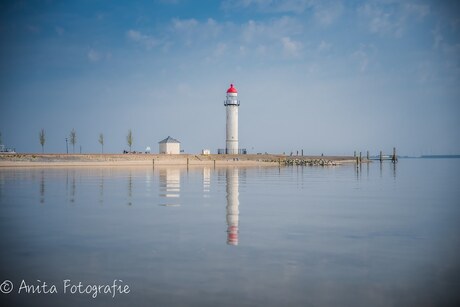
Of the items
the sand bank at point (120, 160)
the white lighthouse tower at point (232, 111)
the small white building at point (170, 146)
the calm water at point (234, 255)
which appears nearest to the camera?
the calm water at point (234, 255)

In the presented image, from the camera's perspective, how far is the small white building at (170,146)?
8906 cm

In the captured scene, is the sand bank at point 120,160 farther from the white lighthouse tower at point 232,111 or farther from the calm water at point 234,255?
the calm water at point 234,255

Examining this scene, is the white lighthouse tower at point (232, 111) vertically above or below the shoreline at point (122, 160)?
above

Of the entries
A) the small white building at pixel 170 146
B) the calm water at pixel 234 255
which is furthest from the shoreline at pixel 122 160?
the calm water at pixel 234 255

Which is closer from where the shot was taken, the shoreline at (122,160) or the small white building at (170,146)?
the shoreline at (122,160)

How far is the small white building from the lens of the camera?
292ft

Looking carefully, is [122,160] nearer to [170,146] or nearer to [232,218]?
[170,146]

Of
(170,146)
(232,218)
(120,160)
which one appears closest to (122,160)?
(120,160)

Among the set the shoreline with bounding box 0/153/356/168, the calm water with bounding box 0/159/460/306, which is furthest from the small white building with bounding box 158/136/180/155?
the calm water with bounding box 0/159/460/306

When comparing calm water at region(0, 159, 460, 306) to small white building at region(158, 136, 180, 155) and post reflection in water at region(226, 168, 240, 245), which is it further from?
small white building at region(158, 136, 180, 155)

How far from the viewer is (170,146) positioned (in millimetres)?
89250

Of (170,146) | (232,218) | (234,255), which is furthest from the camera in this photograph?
(170,146)

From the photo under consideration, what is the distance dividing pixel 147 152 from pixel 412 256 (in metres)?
85.9

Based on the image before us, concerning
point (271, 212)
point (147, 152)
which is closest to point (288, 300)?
point (271, 212)
